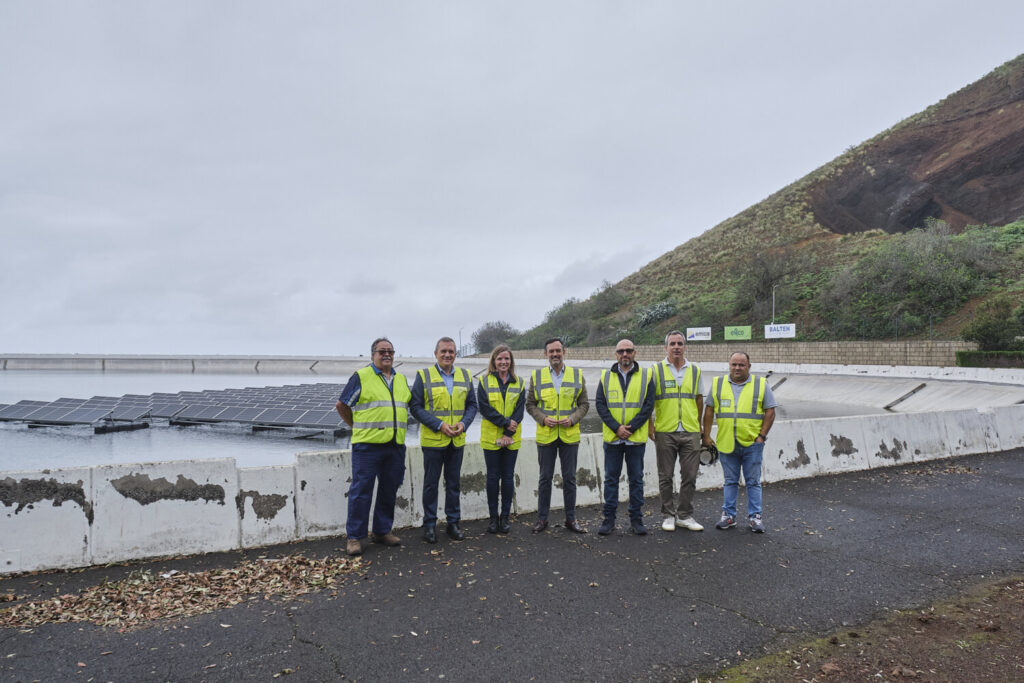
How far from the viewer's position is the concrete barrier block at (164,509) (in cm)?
571

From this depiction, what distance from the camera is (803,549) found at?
6.07 metres

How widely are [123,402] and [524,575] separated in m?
26.9

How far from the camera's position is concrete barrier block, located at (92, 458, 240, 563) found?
5.71 m

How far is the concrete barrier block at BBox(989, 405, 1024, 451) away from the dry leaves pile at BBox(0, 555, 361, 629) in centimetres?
1332

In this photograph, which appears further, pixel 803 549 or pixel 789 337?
pixel 789 337

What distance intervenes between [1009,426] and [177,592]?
1525 centimetres

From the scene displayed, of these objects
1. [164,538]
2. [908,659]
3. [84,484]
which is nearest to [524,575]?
[908,659]

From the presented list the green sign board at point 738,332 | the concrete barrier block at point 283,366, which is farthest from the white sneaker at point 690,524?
the concrete barrier block at point 283,366

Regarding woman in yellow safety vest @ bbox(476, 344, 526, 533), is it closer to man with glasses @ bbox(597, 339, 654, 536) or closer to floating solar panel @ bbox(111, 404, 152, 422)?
man with glasses @ bbox(597, 339, 654, 536)

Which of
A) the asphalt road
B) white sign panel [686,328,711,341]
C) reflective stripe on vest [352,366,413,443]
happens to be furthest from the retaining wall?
white sign panel [686,328,711,341]

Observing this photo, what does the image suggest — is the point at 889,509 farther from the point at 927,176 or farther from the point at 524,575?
the point at 927,176

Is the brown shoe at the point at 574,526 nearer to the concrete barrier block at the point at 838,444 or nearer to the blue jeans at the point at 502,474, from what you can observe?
the blue jeans at the point at 502,474

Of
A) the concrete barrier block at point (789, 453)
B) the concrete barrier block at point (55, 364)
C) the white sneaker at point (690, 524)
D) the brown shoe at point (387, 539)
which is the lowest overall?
the white sneaker at point (690, 524)

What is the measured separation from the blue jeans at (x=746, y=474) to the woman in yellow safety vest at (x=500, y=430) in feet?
7.98
